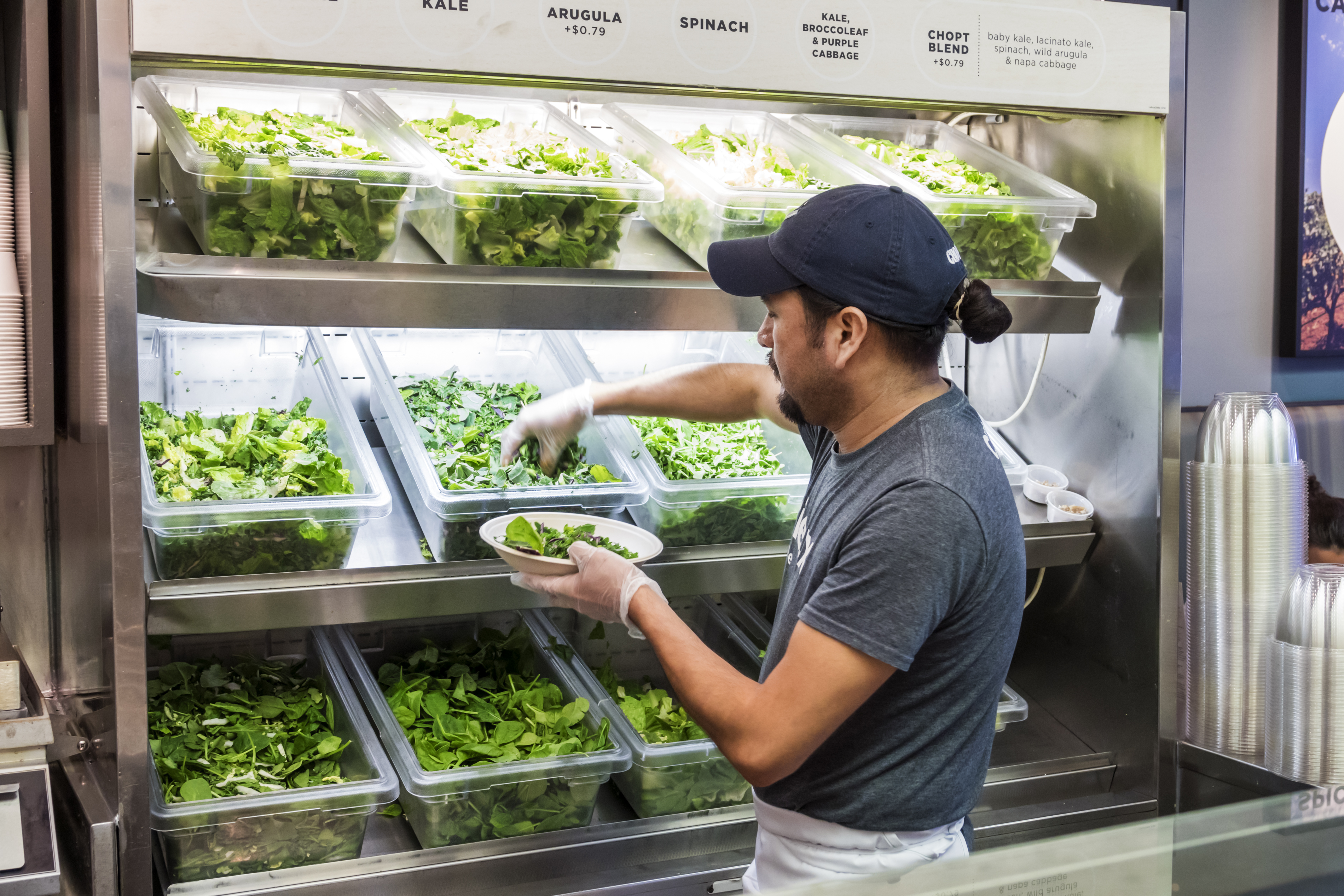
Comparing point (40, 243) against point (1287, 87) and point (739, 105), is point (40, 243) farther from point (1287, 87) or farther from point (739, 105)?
point (1287, 87)

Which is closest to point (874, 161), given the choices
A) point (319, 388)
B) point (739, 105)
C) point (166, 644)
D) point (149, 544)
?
point (739, 105)

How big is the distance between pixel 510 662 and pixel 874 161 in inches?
49.8

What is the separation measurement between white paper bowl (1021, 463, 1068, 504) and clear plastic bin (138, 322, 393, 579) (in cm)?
137

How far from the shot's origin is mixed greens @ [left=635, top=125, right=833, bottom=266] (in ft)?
6.55

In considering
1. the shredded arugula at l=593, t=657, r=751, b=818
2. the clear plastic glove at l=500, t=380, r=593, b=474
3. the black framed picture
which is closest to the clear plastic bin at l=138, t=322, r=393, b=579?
the clear plastic glove at l=500, t=380, r=593, b=474

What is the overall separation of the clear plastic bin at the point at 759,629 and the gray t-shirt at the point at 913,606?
2.17ft

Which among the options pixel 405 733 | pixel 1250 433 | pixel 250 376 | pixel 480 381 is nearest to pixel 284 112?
pixel 250 376

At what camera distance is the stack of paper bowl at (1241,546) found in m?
2.22

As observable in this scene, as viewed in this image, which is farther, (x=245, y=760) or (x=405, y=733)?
(x=405, y=733)

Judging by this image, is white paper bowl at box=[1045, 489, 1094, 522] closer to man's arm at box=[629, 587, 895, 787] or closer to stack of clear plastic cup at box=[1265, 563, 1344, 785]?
stack of clear plastic cup at box=[1265, 563, 1344, 785]

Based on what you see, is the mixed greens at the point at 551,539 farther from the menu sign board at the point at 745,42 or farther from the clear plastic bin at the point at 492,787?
the menu sign board at the point at 745,42

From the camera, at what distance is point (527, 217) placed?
6.16ft

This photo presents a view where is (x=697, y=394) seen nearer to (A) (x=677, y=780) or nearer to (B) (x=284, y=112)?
(A) (x=677, y=780)

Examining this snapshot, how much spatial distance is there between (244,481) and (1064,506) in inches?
64.0
